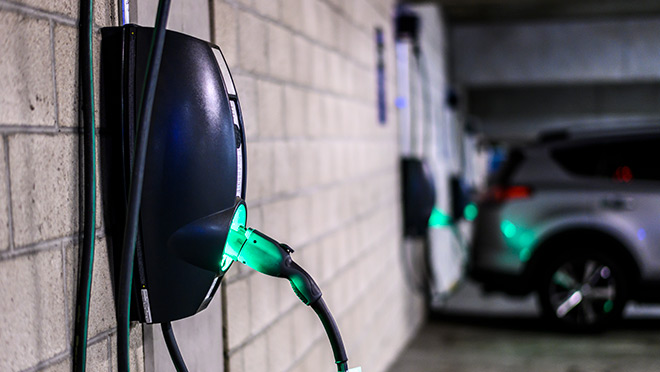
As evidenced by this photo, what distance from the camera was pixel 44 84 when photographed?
113 cm

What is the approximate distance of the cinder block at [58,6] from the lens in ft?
3.66

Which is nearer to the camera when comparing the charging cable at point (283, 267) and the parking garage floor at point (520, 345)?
the charging cable at point (283, 267)

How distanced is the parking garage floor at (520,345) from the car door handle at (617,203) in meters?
0.86

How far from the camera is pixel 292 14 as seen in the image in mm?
2488

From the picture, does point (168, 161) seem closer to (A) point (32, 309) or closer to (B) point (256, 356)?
(A) point (32, 309)

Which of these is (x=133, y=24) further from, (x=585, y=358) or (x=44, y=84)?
(x=585, y=358)

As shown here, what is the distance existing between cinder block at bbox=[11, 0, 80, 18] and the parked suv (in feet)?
15.0

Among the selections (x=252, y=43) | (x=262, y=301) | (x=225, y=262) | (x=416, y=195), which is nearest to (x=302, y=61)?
(x=252, y=43)

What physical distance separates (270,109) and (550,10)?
712 cm

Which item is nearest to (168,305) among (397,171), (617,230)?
(397,171)

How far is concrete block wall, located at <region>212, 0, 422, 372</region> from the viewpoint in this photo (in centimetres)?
208

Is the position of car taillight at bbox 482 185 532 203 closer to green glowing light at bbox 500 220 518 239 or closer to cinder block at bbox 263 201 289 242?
green glowing light at bbox 500 220 518 239

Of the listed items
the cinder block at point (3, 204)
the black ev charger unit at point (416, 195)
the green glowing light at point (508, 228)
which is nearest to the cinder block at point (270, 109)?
the cinder block at point (3, 204)

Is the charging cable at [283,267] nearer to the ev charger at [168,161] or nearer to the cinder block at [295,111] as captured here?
the ev charger at [168,161]
